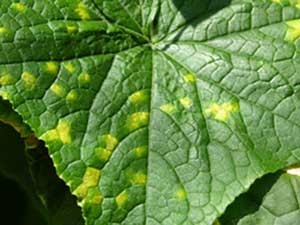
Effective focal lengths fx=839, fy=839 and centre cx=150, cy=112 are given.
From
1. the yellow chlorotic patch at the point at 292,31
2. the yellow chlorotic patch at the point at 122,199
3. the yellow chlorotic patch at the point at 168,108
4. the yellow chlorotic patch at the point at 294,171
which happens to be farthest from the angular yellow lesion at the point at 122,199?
the yellow chlorotic patch at the point at 292,31

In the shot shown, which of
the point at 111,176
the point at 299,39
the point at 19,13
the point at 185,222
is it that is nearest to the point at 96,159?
the point at 111,176

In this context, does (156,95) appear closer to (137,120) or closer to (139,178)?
(137,120)

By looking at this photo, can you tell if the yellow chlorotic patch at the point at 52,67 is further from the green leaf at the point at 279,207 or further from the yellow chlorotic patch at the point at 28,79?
the green leaf at the point at 279,207

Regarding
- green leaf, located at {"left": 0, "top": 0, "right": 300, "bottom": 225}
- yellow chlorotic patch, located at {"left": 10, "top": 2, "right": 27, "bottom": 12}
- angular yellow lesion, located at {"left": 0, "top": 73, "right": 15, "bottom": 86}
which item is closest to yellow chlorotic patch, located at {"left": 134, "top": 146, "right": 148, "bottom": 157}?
green leaf, located at {"left": 0, "top": 0, "right": 300, "bottom": 225}

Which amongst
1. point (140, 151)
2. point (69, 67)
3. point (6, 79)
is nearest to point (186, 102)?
point (140, 151)

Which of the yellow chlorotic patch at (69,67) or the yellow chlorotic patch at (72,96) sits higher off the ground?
the yellow chlorotic patch at (69,67)

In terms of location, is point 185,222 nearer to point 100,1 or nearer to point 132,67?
point 132,67
